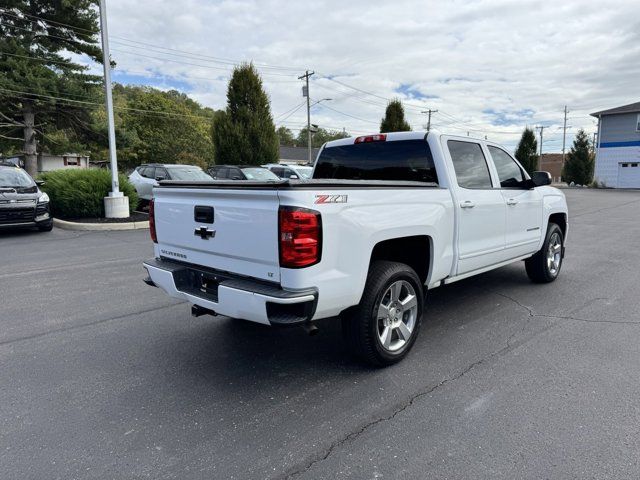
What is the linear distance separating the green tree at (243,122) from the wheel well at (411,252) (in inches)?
717

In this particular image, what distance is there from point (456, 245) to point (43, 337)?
4.05m

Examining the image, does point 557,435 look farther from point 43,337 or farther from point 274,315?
point 43,337

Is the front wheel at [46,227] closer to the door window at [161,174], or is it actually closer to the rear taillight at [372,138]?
the door window at [161,174]

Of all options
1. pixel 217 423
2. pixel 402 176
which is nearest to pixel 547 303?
pixel 402 176

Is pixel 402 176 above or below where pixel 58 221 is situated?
above

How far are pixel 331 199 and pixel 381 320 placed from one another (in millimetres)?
1174

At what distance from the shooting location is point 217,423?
2.90 m

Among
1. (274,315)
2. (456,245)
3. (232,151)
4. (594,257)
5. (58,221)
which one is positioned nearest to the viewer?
(274,315)

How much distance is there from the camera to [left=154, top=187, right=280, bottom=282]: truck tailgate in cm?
300

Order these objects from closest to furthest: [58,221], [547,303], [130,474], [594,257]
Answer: [130,474]
[547,303]
[594,257]
[58,221]

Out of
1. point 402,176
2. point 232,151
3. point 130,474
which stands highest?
point 232,151

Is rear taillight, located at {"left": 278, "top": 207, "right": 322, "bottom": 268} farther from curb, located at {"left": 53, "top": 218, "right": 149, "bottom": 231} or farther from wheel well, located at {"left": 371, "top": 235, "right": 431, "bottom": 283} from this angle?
curb, located at {"left": 53, "top": 218, "right": 149, "bottom": 231}

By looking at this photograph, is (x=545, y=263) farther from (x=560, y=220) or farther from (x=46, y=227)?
(x=46, y=227)

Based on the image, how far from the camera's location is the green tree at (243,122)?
21234mm
